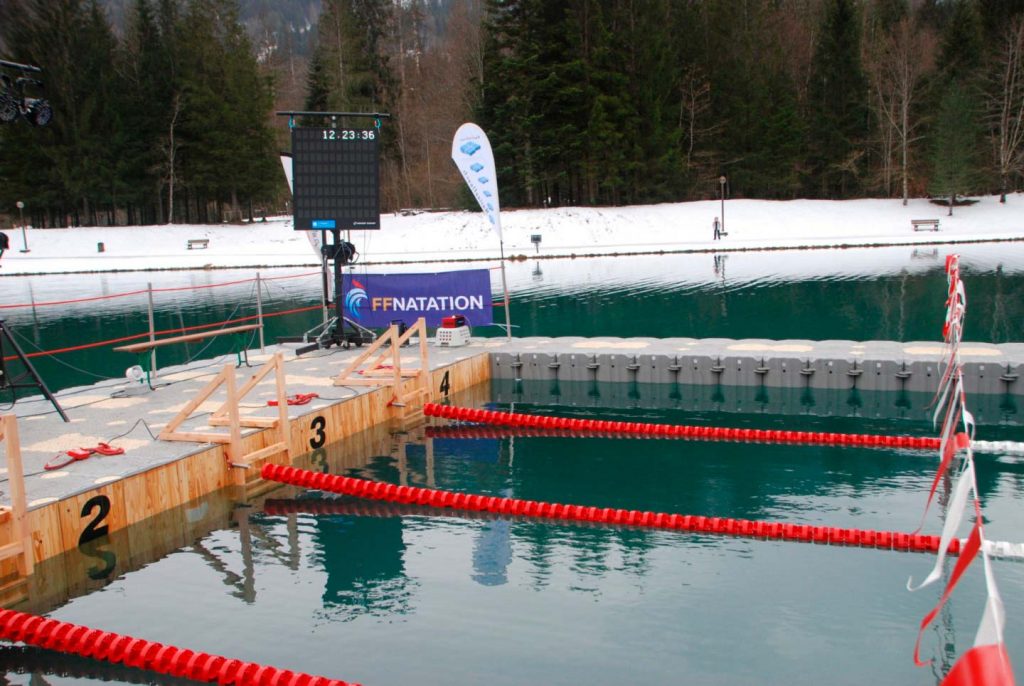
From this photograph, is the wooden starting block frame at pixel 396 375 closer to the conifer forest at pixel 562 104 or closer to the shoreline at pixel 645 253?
the shoreline at pixel 645 253

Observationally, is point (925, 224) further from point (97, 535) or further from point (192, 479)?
point (97, 535)

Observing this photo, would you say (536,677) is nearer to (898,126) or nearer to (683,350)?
(683,350)

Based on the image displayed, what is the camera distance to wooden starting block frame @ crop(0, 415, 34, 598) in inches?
343

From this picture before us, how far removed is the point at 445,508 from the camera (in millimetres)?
11844

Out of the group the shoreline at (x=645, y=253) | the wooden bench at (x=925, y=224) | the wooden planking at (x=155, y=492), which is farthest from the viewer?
the wooden bench at (x=925, y=224)

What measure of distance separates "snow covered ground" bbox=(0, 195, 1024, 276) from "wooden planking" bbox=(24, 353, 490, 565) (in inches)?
1402

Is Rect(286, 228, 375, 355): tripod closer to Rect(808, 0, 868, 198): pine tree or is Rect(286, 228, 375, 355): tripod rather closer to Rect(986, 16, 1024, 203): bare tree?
Rect(808, 0, 868, 198): pine tree

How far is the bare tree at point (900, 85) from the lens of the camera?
63.8 meters

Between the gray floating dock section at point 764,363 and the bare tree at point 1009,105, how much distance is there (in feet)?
162

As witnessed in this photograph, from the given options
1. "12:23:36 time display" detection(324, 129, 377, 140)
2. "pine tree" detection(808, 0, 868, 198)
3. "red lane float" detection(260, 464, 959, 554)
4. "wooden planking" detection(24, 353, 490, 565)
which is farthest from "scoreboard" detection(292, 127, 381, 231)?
"pine tree" detection(808, 0, 868, 198)

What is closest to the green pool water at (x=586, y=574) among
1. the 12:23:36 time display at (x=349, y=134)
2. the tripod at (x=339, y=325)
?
the tripod at (x=339, y=325)

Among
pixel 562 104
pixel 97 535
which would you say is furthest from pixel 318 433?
pixel 562 104

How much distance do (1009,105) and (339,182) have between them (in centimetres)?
6002

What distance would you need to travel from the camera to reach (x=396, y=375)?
631 inches
